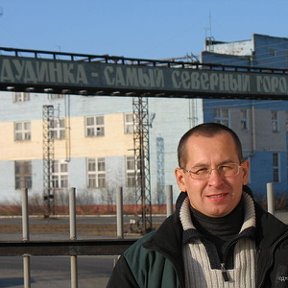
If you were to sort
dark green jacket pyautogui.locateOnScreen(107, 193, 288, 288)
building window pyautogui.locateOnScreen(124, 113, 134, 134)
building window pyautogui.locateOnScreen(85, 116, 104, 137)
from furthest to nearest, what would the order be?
building window pyautogui.locateOnScreen(85, 116, 104, 137) → building window pyautogui.locateOnScreen(124, 113, 134, 134) → dark green jacket pyautogui.locateOnScreen(107, 193, 288, 288)

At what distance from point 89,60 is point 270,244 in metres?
13.9

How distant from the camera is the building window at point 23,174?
173ft

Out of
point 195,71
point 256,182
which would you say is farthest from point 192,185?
point 256,182

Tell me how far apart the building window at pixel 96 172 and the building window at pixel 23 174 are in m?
4.93

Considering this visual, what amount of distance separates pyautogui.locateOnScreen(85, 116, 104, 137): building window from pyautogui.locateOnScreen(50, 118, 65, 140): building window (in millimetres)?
1998

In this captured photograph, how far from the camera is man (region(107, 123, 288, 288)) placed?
2836mm

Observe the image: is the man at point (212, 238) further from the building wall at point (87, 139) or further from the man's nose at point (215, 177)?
the building wall at point (87, 139)

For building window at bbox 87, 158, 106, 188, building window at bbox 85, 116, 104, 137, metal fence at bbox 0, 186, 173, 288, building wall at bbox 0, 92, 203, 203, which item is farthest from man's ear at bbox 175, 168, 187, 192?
building window at bbox 87, 158, 106, 188

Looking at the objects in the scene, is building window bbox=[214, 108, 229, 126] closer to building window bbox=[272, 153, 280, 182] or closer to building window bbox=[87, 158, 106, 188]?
building window bbox=[272, 153, 280, 182]

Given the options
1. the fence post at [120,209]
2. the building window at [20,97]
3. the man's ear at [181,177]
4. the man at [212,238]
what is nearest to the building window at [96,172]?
the building window at [20,97]

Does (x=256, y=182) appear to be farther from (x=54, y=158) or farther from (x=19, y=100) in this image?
(x=19, y=100)

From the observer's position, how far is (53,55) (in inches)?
615

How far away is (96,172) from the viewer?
50.1 m

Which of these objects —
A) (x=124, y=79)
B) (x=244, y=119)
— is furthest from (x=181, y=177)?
(x=244, y=119)
